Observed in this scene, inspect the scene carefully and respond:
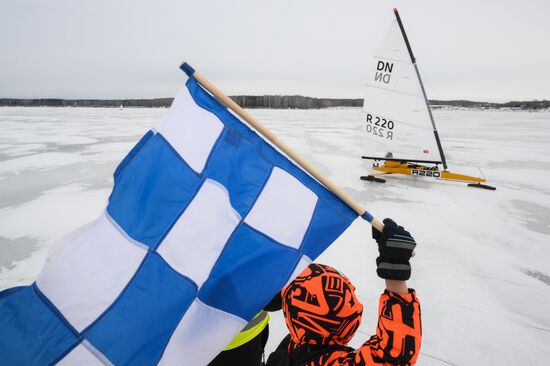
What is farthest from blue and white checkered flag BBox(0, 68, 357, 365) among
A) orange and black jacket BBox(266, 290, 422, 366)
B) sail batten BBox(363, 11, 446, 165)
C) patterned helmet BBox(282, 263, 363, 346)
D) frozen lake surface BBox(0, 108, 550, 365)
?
sail batten BBox(363, 11, 446, 165)

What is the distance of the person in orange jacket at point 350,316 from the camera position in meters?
0.96

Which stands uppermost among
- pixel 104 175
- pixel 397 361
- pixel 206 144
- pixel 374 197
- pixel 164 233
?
pixel 206 144

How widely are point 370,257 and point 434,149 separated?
3.95 metres

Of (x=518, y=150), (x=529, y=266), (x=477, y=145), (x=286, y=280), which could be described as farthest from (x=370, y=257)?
(x=477, y=145)

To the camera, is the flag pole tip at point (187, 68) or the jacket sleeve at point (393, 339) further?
the flag pole tip at point (187, 68)

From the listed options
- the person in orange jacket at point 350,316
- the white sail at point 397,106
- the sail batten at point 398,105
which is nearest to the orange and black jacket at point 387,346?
the person in orange jacket at point 350,316

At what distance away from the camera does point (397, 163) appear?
6.59m

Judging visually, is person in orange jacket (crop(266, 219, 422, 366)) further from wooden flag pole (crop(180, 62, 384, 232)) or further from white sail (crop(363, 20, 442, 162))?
white sail (crop(363, 20, 442, 162))

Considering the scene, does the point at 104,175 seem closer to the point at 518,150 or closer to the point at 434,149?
the point at 434,149

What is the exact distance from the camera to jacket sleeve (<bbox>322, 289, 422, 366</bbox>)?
95cm

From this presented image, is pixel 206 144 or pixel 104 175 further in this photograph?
pixel 104 175

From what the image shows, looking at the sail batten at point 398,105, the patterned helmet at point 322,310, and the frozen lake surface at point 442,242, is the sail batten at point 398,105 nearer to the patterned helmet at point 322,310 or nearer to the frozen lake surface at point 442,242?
the frozen lake surface at point 442,242

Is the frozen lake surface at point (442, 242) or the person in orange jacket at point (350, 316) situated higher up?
the person in orange jacket at point (350, 316)

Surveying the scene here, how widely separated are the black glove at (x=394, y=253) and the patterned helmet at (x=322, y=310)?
0.48 ft
